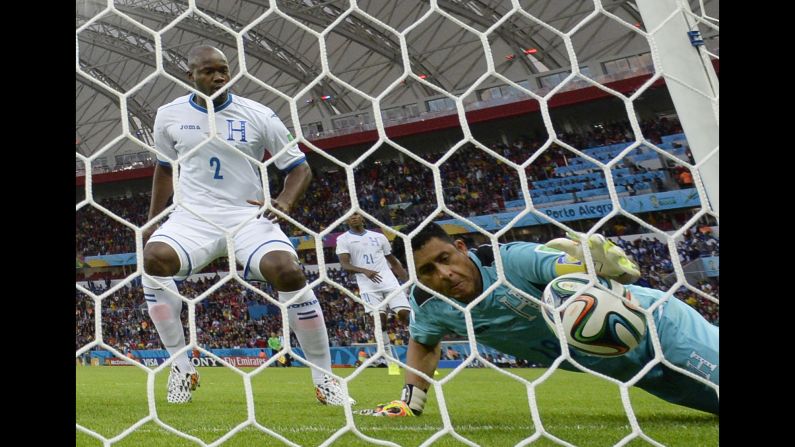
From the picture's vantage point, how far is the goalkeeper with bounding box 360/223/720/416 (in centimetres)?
198

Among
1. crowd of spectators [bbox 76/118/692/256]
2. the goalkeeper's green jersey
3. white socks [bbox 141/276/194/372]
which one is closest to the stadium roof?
crowd of spectators [bbox 76/118/692/256]

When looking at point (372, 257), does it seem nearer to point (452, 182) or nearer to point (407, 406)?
point (407, 406)

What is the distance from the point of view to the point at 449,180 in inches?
547

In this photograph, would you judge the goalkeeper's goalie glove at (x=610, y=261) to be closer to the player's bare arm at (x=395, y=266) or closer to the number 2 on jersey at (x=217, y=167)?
the number 2 on jersey at (x=217, y=167)

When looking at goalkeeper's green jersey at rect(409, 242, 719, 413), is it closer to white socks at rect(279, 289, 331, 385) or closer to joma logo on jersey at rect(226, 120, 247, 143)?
white socks at rect(279, 289, 331, 385)

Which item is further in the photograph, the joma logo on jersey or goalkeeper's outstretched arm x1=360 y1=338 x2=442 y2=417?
the joma logo on jersey

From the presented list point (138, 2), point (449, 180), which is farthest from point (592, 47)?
point (138, 2)

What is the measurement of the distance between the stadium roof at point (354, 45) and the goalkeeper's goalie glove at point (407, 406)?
13195 millimetres

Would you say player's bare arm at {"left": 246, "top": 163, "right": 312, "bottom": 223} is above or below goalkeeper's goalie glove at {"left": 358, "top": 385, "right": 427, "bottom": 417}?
above

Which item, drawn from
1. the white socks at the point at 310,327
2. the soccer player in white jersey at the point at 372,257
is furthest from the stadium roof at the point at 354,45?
the white socks at the point at 310,327

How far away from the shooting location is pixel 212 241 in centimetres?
277

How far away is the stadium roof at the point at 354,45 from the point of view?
1625cm

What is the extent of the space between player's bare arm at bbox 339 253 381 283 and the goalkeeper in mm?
3251

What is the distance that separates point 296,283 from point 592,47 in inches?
626
